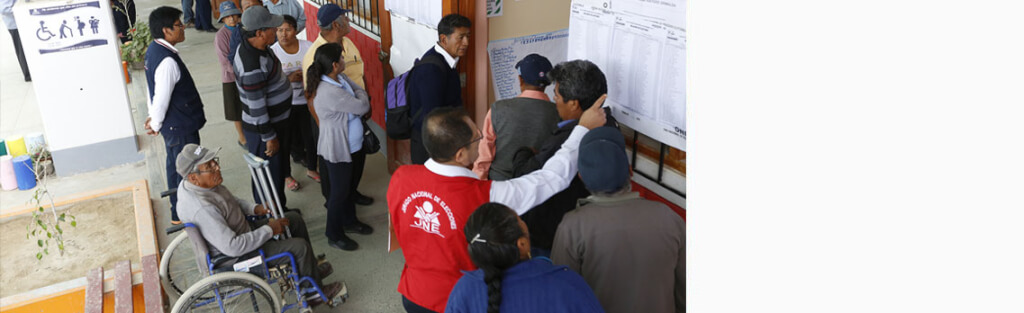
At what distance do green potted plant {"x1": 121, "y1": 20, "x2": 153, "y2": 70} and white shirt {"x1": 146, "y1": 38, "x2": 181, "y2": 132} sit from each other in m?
4.28

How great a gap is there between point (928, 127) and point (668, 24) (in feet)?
8.54

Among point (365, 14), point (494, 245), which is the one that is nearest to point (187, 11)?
point (365, 14)

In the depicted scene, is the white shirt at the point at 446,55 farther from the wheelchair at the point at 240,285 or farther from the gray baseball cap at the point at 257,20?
the wheelchair at the point at 240,285

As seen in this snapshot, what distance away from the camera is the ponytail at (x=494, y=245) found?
75.5 inches

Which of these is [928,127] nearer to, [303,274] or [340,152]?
[303,274]

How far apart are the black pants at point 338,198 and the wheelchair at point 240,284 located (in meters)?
0.43

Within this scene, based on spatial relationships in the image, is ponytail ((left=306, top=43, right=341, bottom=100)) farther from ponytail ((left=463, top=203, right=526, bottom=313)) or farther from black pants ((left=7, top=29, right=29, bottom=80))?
black pants ((left=7, top=29, right=29, bottom=80))

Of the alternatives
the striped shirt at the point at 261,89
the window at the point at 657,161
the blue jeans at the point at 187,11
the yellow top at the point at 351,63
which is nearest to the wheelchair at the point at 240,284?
the striped shirt at the point at 261,89

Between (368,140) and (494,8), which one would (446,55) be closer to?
(494,8)

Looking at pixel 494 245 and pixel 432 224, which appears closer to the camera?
pixel 494 245

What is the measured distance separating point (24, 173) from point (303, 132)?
2703mm

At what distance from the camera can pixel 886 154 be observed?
0.33m

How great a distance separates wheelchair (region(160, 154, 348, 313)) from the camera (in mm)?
3418

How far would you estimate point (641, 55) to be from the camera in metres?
3.04
